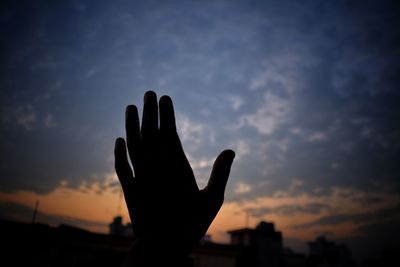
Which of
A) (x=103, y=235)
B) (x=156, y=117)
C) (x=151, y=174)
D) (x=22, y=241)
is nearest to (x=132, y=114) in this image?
(x=156, y=117)

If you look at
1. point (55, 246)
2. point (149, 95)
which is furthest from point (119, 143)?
point (55, 246)

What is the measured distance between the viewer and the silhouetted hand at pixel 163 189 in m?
1.71

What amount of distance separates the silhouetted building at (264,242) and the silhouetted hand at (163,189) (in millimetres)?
32299

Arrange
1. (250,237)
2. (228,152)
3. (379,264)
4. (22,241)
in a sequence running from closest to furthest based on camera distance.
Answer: (228,152) → (22,241) → (250,237) → (379,264)

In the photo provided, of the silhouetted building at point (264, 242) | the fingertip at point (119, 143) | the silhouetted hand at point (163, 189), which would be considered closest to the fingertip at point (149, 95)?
the silhouetted hand at point (163, 189)

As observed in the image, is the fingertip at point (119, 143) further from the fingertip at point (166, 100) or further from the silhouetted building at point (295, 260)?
the silhouetted building at point (295, 260)

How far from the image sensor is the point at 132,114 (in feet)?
6.21

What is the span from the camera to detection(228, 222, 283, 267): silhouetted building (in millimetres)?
31375

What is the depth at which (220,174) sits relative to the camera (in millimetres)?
1994

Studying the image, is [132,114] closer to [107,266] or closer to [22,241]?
[22,241]

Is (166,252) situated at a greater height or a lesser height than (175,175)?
lesser

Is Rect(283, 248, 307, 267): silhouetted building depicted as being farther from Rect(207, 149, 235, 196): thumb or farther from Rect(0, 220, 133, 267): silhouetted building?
Rect(207, 149, 235, 196): thumb

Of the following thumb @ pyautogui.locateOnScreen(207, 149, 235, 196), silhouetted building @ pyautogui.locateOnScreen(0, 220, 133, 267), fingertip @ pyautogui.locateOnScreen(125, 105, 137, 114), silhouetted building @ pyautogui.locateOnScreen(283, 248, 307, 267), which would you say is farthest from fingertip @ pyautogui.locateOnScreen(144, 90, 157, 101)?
silhouetted building @ pyautogui.locateOnScreen(283, 248, 307, 267)

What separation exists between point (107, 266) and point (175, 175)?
22.2 m
